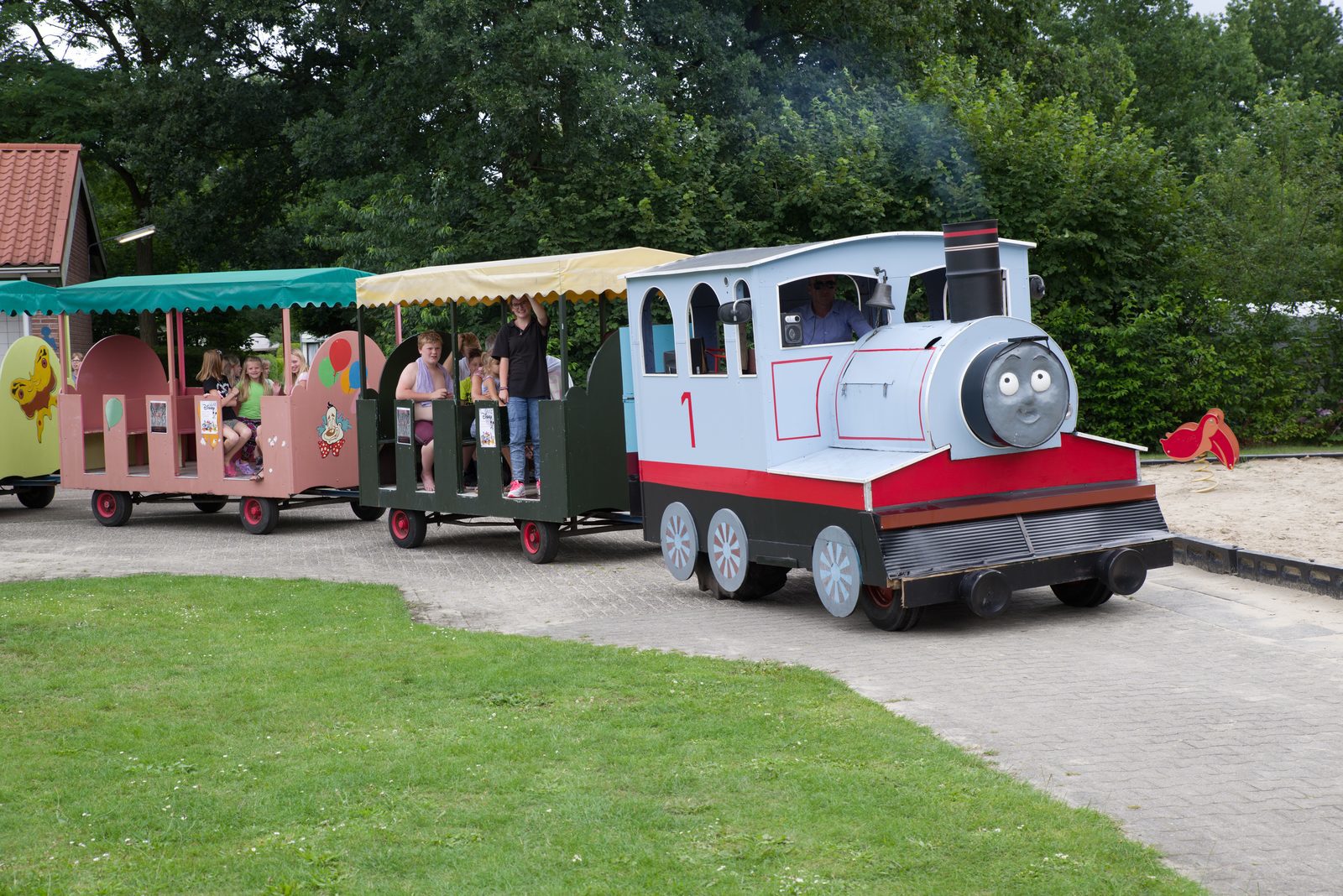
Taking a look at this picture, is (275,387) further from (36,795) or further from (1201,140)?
(1201,140)

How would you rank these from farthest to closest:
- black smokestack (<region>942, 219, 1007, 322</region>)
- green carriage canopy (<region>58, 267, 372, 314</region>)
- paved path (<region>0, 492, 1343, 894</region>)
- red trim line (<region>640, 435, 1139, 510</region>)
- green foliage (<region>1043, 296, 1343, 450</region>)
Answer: green foliage (<region>1043, 296, 1343, 450</region>), green carriage canopy (<region>58, 267, 372, 314</region>), black smokestack (<region>942, 219, 1007, 322</region>), red trim line (<region>640, 435, 1139, 510</region>), paved path (<region>0, 492, 1343, 894</region>)

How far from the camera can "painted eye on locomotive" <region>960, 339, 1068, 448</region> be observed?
8844 millimetres

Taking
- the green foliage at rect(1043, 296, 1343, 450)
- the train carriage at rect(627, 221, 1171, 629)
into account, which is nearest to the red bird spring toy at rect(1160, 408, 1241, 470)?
the green foliage at rect(1043, 296, 1343, 450)

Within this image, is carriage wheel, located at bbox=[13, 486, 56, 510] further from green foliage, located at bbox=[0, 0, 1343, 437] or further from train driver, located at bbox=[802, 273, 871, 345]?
train driver, located at bbox=[802, 273, 871, 345]

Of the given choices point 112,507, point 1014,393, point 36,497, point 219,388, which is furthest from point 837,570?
point 36,497

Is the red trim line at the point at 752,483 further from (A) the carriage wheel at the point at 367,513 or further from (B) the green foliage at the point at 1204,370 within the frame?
(B) the green foliage at the point at 1204,370

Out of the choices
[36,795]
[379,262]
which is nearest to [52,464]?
[379,262]

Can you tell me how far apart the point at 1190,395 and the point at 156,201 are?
21710 millimetres

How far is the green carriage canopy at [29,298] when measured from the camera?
17.3 meters

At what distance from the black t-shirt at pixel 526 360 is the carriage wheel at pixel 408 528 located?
6.93 ft

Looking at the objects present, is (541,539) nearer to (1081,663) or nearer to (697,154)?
(1081,663)

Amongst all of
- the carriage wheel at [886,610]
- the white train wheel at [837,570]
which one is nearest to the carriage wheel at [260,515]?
the white train wheel at [837,570]

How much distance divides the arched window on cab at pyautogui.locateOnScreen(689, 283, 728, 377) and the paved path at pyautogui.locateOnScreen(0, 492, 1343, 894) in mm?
1746

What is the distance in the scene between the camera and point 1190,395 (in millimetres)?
19375
